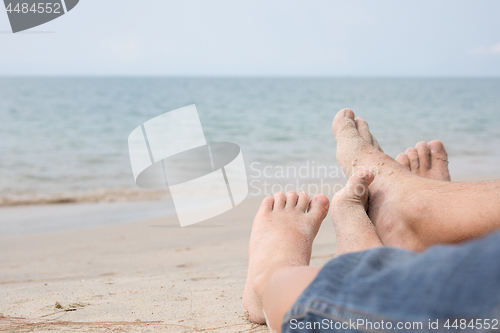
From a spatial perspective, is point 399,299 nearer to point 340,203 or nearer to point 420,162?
point 340,203

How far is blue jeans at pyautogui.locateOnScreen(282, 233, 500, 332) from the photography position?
0.42m

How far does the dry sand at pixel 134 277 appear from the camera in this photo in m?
1.17

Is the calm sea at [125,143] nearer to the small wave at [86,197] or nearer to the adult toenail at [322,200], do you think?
the small wave at [86,197]

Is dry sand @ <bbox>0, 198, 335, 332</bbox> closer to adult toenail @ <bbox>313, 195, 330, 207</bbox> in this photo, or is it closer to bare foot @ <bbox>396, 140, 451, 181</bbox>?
adult toenail @ <bbox>313, 195, 330, 207</bbox>

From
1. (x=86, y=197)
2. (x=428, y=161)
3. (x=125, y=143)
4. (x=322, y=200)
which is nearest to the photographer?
(x=322, y=200)

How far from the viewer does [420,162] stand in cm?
205

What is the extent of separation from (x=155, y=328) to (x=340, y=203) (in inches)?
29.4

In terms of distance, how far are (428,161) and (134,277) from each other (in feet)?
5.26

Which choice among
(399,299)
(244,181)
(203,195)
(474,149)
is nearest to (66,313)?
(399,299)

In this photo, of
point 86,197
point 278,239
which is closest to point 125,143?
point 86,197

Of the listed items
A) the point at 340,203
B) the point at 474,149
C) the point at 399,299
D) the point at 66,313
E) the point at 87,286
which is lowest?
the point at 474,149

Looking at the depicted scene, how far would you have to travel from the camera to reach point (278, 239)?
129 centimetres

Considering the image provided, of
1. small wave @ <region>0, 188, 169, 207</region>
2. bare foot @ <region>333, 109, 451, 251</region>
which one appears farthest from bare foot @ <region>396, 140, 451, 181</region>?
small wave @ <region>0, 188, 169, 207</region>

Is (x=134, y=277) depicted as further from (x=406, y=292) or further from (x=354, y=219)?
(x=406, y=292)
